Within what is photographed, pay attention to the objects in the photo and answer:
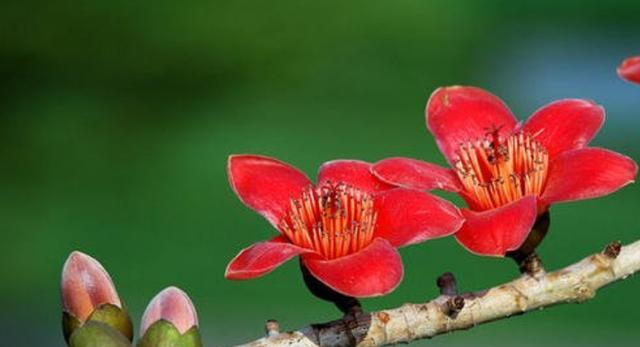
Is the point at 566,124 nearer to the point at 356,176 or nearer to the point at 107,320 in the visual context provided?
the point at 356,176

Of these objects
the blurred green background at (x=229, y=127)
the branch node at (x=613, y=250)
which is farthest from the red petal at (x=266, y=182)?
the blurred green background at (x=229, y=127)

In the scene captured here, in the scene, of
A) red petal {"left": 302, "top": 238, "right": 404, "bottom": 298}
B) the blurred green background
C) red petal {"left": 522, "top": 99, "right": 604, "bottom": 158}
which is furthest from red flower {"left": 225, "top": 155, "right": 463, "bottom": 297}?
the blurred green background

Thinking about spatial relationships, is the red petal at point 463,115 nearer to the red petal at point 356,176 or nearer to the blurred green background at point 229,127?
the red petal at point 356,176

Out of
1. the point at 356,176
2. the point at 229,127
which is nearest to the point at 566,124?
the point at 356,176

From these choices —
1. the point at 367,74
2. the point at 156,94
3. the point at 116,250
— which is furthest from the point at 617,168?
the point at 367,74

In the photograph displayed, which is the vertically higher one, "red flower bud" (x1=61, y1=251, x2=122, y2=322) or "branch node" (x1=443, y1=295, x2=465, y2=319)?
"red flower bud" (x1=61, y1=251, x2=122, y2=322)

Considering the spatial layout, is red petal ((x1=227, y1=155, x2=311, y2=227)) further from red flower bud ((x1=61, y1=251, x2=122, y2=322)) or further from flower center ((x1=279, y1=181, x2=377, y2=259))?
red flower bud ((x1=61, y1=251, x2=122, y2=322))
